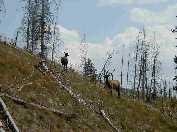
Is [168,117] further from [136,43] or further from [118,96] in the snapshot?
[136,43]

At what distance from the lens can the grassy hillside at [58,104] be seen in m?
22.2

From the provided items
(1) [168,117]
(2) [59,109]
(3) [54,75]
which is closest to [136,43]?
(1) [168,117]

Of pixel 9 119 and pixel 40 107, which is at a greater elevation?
pixel 40 107

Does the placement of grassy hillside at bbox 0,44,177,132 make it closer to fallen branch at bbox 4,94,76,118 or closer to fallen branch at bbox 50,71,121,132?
fallen branch at bbox 4,94,76,118

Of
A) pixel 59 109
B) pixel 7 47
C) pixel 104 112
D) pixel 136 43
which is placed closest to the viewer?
pixel 59 109

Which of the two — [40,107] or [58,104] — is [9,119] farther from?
[58,104]

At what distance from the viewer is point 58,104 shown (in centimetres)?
2508

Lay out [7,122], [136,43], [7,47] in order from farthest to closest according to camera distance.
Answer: [136,43]
[7,47]
[7,122]

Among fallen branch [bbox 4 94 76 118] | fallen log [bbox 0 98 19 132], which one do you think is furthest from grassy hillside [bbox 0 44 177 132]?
fallen log [bbox 0 98 19 132]

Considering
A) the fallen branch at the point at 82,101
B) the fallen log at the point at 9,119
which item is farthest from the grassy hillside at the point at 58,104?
the fallen log at the point at 9,119

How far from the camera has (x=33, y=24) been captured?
65938 mm

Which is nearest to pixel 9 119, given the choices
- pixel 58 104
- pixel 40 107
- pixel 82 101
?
pixel 40 107

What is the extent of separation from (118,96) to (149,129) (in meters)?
4.14

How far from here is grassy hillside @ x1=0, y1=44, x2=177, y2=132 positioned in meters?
22.2
